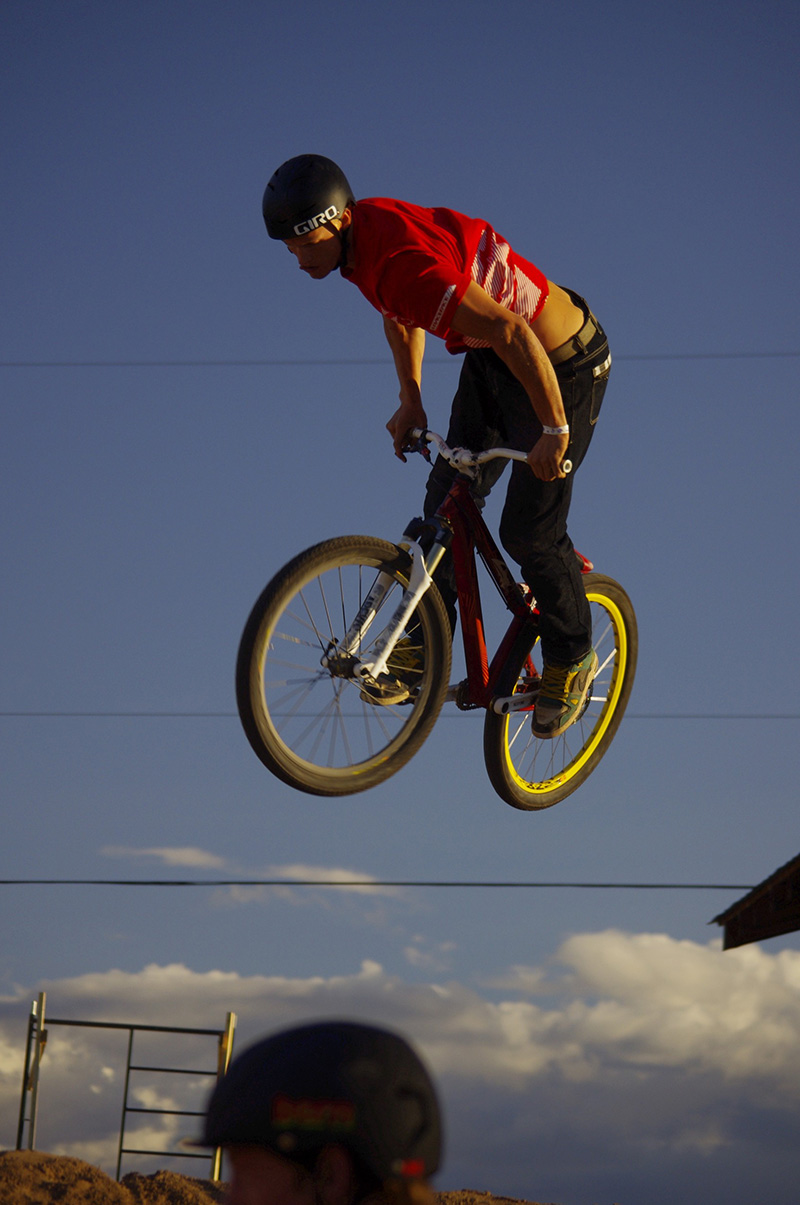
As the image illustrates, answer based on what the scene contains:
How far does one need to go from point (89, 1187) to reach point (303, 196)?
293 inches

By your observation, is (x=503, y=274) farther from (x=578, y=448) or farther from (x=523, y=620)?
(x=523, y=620)

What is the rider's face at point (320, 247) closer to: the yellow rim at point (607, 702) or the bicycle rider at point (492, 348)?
the bicycle rider at point (492, 348)

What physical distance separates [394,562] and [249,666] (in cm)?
76

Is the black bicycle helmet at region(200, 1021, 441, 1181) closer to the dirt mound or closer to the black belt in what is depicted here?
the black belt

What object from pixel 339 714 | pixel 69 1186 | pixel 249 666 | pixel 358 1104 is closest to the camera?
pixel 358 1104

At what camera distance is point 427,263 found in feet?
14.6

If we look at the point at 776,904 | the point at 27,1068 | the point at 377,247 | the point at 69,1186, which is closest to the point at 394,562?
the point at 377,247

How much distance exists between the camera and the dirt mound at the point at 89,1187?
882 cm

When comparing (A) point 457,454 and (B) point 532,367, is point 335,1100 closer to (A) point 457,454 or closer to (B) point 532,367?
(B) point 532,367

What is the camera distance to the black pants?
5156 mm

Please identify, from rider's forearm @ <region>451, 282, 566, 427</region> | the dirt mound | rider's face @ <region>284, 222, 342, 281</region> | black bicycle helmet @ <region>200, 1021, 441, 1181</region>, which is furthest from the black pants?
the dirt mound

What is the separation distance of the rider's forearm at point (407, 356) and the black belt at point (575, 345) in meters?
0.64

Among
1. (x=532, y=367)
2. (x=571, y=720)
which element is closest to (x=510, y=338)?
(x=532, y=367)

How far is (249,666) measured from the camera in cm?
445
